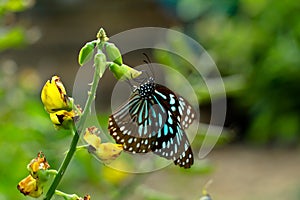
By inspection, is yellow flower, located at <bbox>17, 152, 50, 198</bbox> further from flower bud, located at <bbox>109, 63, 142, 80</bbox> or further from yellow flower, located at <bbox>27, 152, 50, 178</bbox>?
flower bud, located at <bbox>109, 63, 142, 80</bbox>

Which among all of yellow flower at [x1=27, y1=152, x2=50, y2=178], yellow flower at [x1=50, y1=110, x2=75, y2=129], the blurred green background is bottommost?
yellow flower at [x1=27, y1=152, x2=50, y2=178]

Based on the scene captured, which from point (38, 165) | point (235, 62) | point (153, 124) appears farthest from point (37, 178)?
point (235, 62)

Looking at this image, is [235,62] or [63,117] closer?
[63,117]

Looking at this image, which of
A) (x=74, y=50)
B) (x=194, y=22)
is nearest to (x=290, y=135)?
(x=194, y=22)

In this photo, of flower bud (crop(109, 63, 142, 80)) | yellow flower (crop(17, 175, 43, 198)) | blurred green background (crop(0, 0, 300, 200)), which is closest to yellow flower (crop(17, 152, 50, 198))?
yellow flower (crop(17, 175, 43, 198))

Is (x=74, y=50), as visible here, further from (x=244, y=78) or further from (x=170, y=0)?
(x=244, y=78)

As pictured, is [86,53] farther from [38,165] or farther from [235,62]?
[235,62]
